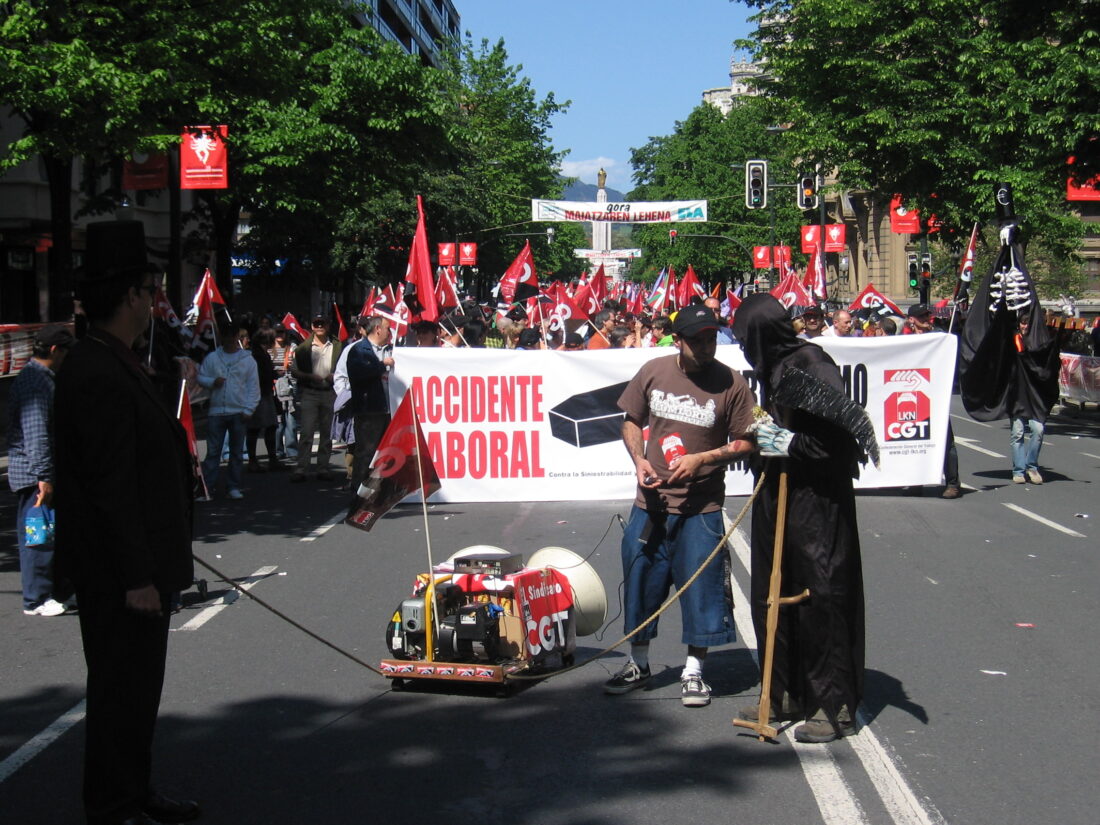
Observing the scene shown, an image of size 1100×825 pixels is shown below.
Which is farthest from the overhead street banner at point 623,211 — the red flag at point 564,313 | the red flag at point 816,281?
the red flag at point 564,313

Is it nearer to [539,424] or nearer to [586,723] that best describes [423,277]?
[539,424]

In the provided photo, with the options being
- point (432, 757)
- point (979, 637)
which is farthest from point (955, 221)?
point (432, 757)

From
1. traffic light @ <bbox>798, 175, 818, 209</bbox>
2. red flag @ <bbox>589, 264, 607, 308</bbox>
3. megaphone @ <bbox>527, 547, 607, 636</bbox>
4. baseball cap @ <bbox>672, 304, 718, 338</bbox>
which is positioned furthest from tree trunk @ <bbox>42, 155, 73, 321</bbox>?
traffic light @ <bbox>798, 175, 818, 209</bbox>

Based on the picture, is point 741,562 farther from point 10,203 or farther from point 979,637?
point 10,203

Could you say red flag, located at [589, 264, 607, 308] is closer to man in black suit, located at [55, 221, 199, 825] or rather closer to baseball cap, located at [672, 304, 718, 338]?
baseball cap, located at [672, 304, 718, 338]

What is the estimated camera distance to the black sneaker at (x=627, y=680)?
6145mm

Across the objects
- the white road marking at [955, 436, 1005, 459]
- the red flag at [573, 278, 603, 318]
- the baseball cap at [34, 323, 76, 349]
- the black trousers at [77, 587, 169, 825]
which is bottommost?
the white road marking at [955, 436, 1005, 459]

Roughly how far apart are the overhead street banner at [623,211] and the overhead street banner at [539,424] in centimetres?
3622

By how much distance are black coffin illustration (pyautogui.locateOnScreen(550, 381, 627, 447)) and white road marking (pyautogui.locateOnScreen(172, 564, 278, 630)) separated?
4.36m

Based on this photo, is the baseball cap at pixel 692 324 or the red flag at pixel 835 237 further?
the red flag at pixel 835 237

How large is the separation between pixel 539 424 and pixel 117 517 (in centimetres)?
906

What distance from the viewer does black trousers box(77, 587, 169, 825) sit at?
4.20m

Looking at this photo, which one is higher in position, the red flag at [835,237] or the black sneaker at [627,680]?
the red flag at [835,237]

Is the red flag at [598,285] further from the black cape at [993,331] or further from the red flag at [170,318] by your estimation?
the black cape at [993,331]
